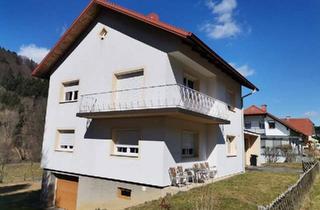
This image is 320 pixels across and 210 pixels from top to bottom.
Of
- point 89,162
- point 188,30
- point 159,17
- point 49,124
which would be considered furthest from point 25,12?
point 188,30

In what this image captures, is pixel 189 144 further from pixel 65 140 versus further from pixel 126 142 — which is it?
pixel 65 140

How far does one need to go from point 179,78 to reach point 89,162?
6731mm

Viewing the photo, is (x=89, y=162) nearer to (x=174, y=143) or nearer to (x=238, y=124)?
(x=174, y=143)

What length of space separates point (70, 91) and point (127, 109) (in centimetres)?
623

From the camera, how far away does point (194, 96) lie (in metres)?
13.0

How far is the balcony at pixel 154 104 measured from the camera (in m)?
11.4

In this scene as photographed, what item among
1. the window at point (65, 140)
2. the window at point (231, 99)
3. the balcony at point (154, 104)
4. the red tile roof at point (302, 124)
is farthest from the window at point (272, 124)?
the window at point (65, 140)

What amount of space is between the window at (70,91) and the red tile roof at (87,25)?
2.16 metres

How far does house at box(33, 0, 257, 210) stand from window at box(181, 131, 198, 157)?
54mm

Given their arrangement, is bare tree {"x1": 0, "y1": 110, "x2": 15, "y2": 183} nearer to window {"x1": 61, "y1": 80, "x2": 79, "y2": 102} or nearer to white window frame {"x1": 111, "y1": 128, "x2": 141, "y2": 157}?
window {"x1": 61, "y1": 80, "x2": 79, "y2": 102}

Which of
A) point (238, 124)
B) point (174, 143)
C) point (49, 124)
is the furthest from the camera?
point (238, 124)

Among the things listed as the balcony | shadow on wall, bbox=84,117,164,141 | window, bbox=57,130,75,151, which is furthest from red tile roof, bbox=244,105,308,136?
shadow on wall, bbox=84,117,164,141

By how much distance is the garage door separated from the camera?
15852 millimetres

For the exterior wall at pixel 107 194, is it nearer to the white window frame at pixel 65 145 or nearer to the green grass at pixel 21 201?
the white window frame at pixel 65 145
